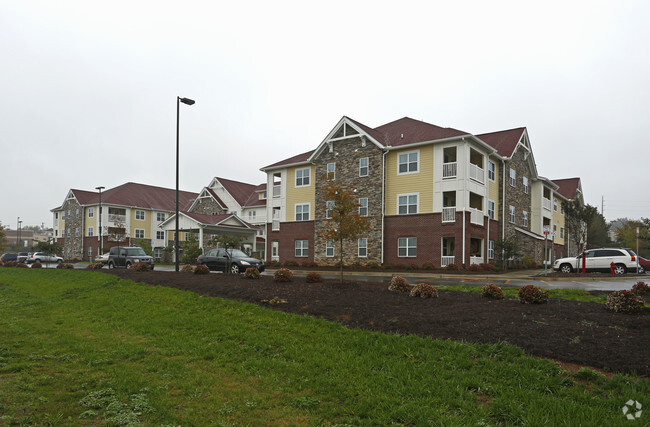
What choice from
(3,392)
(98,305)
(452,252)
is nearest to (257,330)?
(3,392)

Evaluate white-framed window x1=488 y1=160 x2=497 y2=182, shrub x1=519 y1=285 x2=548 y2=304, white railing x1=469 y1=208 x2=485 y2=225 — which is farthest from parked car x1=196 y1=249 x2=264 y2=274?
white-framed window x1=488 y1=160 x2=497 y2=182

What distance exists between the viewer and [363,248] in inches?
1239

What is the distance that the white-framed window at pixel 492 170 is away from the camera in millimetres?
32188

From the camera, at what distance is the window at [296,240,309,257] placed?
3529cm

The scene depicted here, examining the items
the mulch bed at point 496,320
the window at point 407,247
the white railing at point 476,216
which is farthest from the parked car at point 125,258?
the white railing at point 476,216

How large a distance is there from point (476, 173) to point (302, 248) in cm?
1497

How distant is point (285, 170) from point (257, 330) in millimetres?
30352

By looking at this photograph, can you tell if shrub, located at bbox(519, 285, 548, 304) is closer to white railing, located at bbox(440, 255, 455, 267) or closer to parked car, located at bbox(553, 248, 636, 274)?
parked car, located at bbox(553, 248, 636, 274)

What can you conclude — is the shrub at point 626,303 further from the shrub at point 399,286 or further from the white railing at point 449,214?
the white railing at point 449,214

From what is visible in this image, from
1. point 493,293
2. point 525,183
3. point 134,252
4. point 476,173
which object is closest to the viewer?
point 493,293

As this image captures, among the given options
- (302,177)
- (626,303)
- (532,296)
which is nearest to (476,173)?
(302,177)

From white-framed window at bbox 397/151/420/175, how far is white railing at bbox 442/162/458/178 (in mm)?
1870

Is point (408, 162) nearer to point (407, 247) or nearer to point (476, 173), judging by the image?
point (476, 173)

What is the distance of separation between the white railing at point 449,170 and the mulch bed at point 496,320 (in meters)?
18.0
